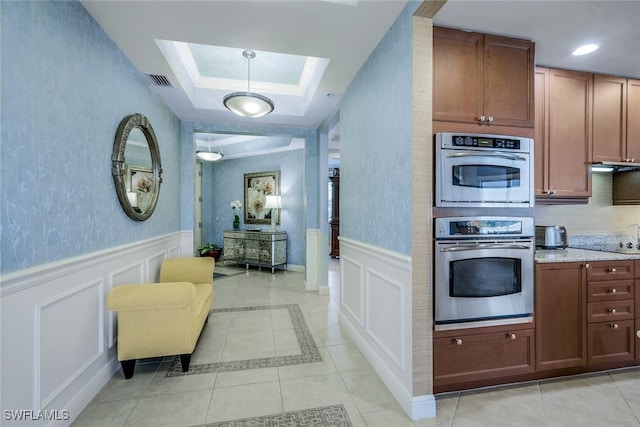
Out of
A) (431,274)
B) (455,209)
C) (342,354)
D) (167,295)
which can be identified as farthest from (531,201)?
(167,295)

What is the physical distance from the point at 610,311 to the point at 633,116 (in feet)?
5.88

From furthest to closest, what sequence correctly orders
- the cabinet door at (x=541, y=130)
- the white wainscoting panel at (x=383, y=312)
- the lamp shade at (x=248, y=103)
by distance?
the lamp shade at (x=248, y=103)
the cabinet door at (x=541, y=130)
the white wainscoting panel at (x=383, y=312)

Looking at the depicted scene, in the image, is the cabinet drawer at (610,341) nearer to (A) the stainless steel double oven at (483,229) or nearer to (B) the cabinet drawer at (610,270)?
(B) the cabinet drawer at (610,270)

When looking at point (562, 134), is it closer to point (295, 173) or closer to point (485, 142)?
point (485, 142)

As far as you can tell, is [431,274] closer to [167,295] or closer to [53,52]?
[167,295]

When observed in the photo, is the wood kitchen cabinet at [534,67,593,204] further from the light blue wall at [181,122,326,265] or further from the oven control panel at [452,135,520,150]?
the light blue wall at [181,122,326,265]

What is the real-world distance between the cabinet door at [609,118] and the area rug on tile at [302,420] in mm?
2970

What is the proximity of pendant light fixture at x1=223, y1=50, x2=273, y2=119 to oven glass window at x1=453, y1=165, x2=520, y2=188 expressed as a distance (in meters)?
1.87

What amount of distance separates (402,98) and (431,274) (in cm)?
117

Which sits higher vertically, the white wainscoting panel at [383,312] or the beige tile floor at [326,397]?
the white wainscoting panel at [383,312]

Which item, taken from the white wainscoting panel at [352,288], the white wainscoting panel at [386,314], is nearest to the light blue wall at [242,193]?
the white wainscoting panel at [352,288]

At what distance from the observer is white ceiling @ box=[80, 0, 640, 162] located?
177cm

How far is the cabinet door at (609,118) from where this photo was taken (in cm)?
247

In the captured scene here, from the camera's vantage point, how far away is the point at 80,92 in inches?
72.2
